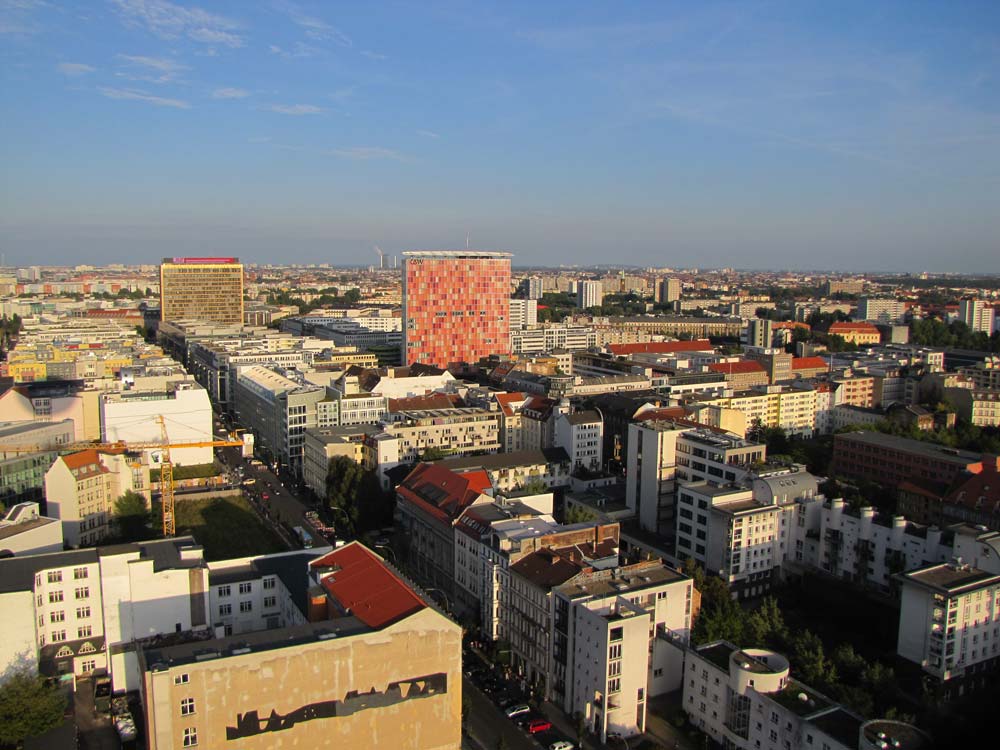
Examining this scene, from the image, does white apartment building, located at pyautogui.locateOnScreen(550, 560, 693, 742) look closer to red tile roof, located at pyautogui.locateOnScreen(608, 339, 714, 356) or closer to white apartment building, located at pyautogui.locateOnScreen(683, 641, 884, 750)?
white apartment building, located at pyautogui.locateOnScreen(683, 641, 884, 750)

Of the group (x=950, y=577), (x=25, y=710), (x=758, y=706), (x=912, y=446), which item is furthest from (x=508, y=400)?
(x=25, y=710)

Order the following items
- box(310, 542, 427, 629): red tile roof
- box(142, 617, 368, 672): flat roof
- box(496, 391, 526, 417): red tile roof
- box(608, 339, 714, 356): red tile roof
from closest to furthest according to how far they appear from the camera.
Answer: box(142, 617, 368, 672): flat roof → box(310, 542, 427, 629): red tile roof → box(496, 391, 526, 417): red tile roof → box(608, 339, 714, 356): red tile roof

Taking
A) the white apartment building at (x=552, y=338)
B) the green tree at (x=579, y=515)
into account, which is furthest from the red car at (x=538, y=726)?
the white apartment building at (x=552, y=338)

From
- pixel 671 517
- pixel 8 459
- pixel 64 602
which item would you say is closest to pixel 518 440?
pixel 671 517

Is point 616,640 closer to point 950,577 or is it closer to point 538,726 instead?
point 538,726

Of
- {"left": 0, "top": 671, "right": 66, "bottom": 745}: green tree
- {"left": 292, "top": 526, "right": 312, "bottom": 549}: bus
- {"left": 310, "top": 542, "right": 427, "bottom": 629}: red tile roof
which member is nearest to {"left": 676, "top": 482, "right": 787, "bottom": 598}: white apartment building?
{"left": 310, "top": 542, "right": 427, "bottom": 629}: red tile roof

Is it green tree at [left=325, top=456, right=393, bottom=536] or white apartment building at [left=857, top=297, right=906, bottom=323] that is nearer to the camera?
green tree at [left=325, top=456, right=393, bottom=536]

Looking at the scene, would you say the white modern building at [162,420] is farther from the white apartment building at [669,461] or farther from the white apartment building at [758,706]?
the white apartment building at [758,706]
